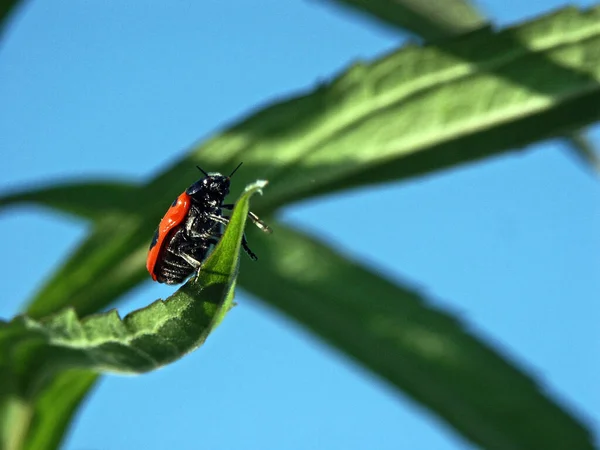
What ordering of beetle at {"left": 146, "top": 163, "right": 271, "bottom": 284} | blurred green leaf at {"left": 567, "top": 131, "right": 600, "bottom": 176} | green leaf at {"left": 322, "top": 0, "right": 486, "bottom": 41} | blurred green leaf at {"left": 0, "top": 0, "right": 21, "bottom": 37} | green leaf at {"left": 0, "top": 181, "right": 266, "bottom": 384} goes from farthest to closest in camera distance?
blurred green leaf at {"left": 567, "top": 131, "right": 600, "bottom": 176}, green leaf at {"left": 322, "top": 0, "right": 486, "bottom": 41}, blurred green leaf at {"left": 0, "top": 0, "right": 21, "bottom": 37}, beetle at {"left": 146, "top": 163, "right": 271, "bottom": 284}, green leaf at {"left": 0, "top": 181, "right": 266, "bottom": 384}

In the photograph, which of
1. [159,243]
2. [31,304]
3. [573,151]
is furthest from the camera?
[573,151]

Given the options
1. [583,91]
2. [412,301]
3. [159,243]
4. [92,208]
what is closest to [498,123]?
[583,91]

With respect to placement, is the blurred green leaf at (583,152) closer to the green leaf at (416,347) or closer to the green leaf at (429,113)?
the green leaf at (416,347)

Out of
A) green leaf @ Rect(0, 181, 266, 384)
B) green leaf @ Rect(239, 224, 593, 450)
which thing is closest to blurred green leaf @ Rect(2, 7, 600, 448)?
green leaf @ Rect(0, 181, 266, 384)

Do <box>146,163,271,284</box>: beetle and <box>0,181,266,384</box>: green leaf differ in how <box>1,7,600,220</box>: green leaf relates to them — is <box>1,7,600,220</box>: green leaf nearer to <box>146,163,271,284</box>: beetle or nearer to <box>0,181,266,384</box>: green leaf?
<box>146,163,271,284</box>: beetle

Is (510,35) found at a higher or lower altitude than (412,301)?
higher

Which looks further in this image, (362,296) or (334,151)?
(362,296)

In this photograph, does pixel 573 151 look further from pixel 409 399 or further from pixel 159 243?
pixel 159 243
